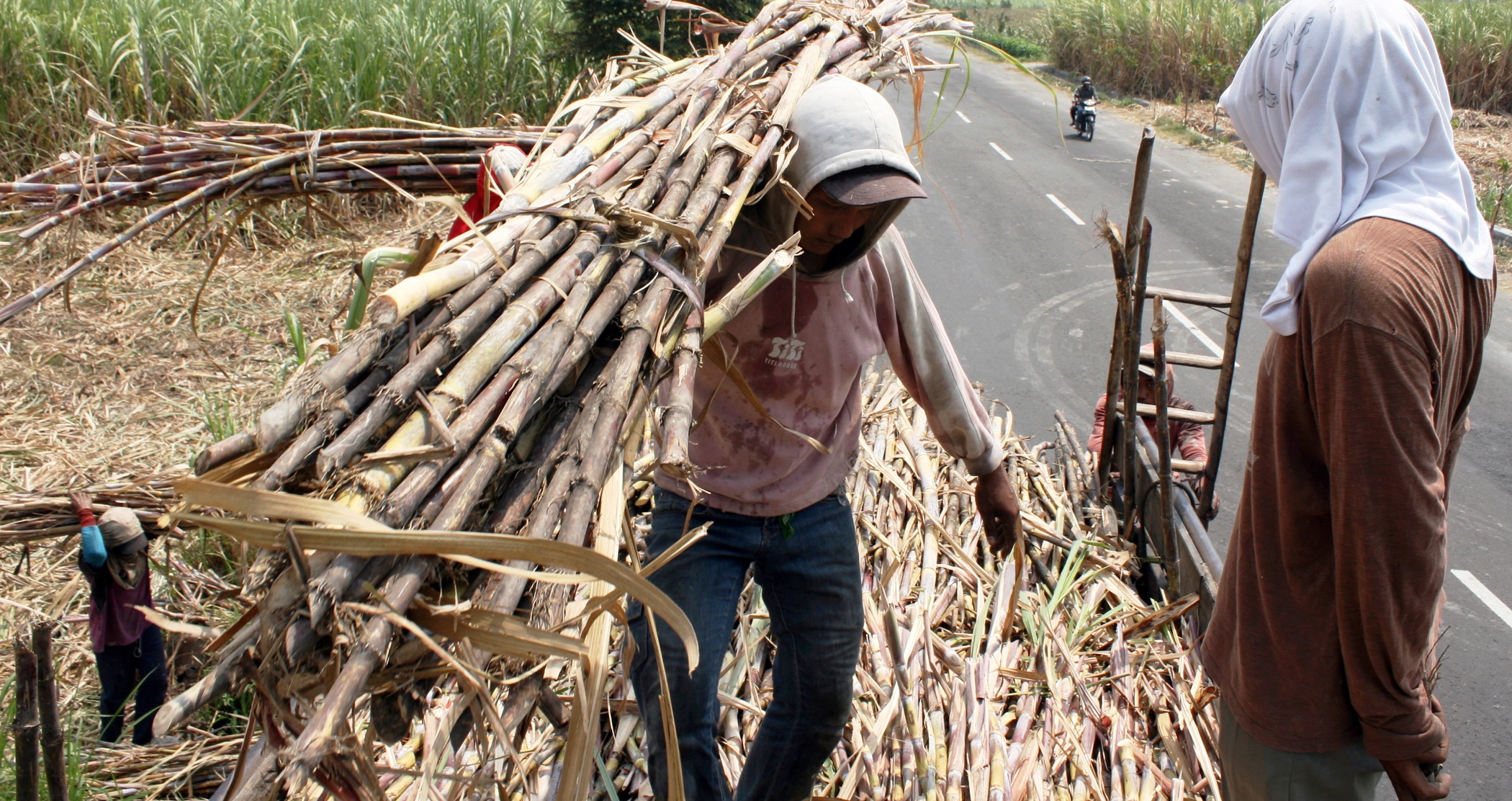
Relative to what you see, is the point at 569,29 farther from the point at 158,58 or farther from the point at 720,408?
the point at 720,408

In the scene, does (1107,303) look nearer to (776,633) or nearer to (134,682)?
(776,633)

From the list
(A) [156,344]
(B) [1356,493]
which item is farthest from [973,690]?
(A) [156,344]

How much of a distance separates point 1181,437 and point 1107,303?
4.45 meters

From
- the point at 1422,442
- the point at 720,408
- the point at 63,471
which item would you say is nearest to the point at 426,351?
the point at 720,408

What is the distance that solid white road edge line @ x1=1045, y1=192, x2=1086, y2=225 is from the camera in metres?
11.2

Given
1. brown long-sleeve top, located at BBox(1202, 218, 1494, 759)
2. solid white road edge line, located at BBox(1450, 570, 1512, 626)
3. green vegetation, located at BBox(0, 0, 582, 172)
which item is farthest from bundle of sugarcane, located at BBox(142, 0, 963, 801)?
green vegetation, located at BBox(0, 0, 582, 172)

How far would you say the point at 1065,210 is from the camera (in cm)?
1174

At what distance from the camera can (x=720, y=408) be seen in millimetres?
2211

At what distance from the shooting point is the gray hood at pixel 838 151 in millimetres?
1930

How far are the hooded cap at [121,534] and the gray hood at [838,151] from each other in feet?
7.13

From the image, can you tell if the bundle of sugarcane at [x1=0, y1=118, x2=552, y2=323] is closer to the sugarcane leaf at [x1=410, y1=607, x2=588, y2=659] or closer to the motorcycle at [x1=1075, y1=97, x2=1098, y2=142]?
the sugarcane leaf at [x1=410, y1=607, x2=588, y2=659]

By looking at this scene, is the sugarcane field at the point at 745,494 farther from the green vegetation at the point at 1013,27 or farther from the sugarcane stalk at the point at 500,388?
the green vegetation at the point at 1013,27

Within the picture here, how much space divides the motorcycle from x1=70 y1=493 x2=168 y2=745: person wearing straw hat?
15169 millimetres

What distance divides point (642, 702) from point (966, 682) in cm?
117
